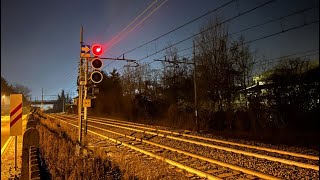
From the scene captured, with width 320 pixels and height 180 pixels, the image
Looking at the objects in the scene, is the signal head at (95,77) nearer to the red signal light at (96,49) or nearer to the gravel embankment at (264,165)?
the red signal light at (96,49)

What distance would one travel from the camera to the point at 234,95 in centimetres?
2767

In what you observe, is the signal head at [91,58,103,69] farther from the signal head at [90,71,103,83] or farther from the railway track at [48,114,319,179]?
the railway track at [48,114,319,179]

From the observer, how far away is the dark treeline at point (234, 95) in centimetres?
2131

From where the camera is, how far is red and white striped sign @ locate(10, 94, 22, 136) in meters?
9.02

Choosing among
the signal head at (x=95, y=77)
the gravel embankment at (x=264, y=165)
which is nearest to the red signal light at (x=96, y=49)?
the signal head at (x=95, y=77)

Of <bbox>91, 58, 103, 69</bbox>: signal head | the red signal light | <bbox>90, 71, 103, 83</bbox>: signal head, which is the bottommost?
<bbox>90, 71, 103, 83</bbox>: signal head

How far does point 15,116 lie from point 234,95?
21592 millimetres

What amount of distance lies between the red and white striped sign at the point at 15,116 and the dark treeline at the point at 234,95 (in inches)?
143

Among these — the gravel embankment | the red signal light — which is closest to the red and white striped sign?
the red signal light

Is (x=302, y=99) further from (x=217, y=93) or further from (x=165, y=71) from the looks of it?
(x=165, y=71)

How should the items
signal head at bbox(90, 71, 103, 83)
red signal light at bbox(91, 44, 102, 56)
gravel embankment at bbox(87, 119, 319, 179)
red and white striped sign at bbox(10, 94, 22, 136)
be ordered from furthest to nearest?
red signal light at bbox(91, 44, 102, 56), signal head at bbox(90, 71, 103, 83), red and white striped sign at bbox(10, 94, 22, 136), gravel embankment at bbox(87, 119, 319, 179)

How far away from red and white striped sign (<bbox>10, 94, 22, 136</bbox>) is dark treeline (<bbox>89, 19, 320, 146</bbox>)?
3.64 metres

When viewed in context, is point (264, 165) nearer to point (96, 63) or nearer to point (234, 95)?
point (96, 63)

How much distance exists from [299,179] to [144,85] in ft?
142
